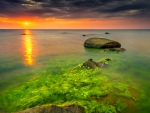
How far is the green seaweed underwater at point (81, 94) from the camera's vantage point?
1038cm

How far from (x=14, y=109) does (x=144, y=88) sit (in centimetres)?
1096

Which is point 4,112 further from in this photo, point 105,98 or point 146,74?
point 146,74

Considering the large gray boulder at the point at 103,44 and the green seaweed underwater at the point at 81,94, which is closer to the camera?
the green seaweed underwater at the point at 81,94

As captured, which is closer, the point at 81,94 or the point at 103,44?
the point at 81,94

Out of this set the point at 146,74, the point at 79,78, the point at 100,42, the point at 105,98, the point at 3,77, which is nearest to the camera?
the point at 105,98

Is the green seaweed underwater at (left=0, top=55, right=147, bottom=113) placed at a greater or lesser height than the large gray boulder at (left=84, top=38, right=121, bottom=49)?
lesser

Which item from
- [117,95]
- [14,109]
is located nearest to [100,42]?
[117,95]

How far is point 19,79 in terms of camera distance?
15938mm

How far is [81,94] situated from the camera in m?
11.7

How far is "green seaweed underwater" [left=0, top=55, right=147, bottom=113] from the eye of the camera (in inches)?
408

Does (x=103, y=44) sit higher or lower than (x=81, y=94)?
higher

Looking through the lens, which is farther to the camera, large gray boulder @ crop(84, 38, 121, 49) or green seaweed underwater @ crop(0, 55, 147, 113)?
large gray boulder @ crop(84, 38, 121, 49)

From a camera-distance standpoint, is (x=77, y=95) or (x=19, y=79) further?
(x=19, y=79)

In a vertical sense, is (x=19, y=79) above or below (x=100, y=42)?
below
